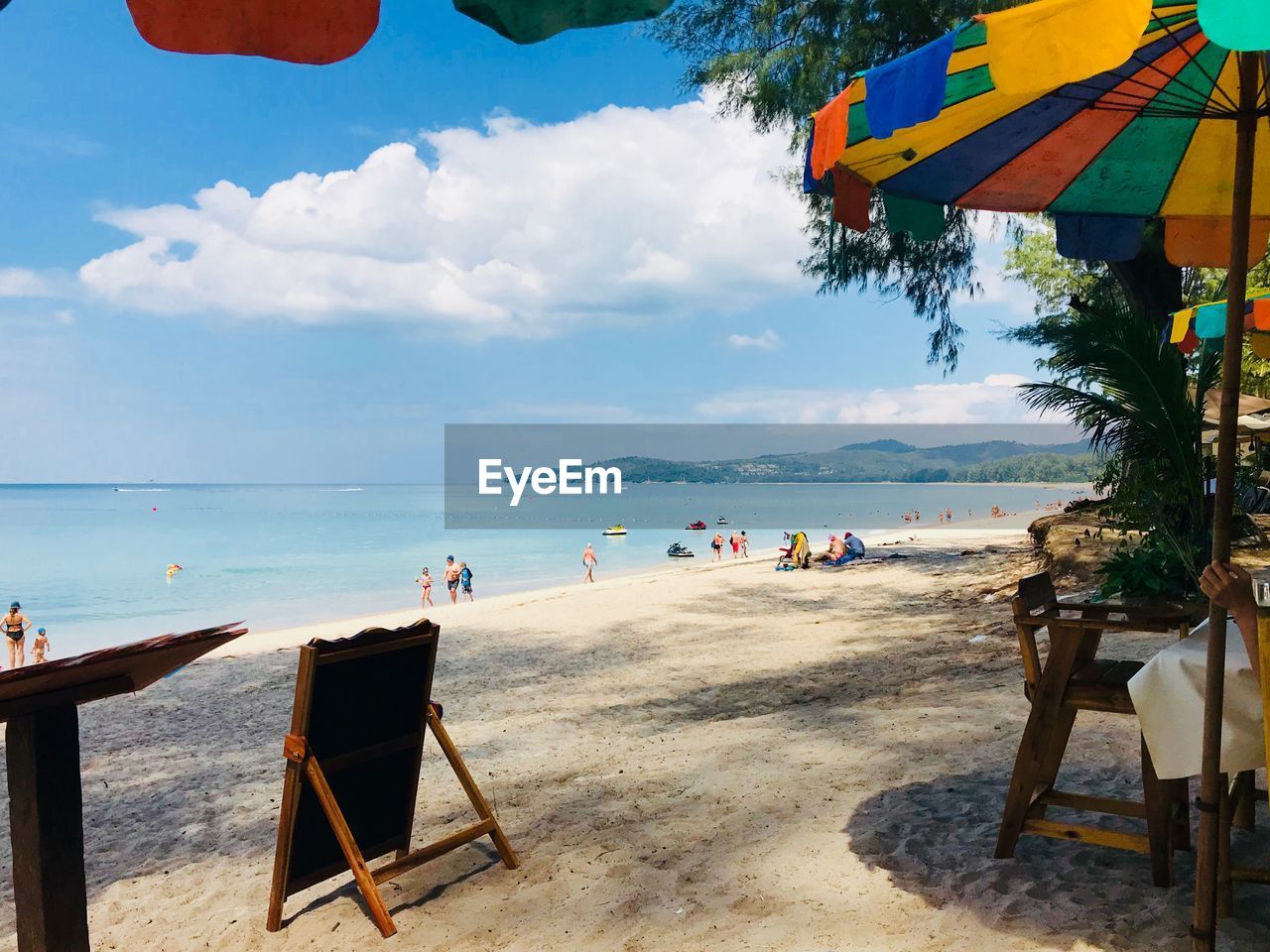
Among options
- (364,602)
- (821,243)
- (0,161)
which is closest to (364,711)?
(821,243)

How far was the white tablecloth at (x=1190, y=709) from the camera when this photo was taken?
7.39ft

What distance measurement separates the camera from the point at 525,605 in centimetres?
1382

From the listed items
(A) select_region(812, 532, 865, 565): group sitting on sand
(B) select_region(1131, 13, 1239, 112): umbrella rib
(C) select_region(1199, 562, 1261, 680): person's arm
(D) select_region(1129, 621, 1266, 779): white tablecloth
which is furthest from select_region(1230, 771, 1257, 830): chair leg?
(A) select_region(812, 532, 865, 565): group sitting on sand

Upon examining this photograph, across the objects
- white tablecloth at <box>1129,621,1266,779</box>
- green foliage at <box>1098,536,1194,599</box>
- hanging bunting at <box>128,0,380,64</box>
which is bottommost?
white tablecloth at <box>1129,621,1266,779</box>

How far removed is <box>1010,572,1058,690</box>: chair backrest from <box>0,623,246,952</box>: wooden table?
233cm

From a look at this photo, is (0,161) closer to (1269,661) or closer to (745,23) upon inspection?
(745,23)

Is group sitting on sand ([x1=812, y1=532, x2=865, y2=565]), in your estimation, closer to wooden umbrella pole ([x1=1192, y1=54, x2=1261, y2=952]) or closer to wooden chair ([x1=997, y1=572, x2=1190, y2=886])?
wooden chair ([x1=997, y1=572, x2=1190, y2=886])

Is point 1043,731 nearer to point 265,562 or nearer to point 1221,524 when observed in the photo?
point 1221,524

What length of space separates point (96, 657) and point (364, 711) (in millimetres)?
1644

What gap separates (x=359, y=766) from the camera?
3166mm

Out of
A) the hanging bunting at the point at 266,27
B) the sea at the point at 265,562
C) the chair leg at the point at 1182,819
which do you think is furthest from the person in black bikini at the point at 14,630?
the chair leg at the point at 1182,819

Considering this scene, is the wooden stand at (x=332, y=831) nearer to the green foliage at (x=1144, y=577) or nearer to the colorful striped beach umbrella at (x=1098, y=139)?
the colorful striped beach umbrella at (x=1098, y=139)

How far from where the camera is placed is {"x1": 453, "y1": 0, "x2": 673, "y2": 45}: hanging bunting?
4.76 feet

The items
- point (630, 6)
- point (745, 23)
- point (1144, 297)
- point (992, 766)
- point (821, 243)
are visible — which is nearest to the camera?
point (630, 6)
